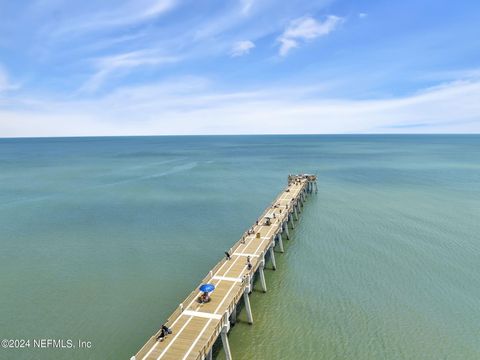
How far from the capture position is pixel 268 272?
37.7 meters

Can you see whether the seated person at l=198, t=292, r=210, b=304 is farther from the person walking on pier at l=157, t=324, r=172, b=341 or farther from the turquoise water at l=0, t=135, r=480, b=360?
the person walking on pier at l=157, t=324, r=172, b=341

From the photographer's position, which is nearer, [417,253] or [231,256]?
[231,256]

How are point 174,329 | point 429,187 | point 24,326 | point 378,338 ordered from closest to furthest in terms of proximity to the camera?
point 174,329, point 378,338, point 24,326, point 429,187

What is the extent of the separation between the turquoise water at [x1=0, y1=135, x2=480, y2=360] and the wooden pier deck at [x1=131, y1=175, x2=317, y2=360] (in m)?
2.71

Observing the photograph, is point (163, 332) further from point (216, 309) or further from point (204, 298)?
point (204, 298)

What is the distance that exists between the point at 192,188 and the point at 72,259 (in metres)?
44.7

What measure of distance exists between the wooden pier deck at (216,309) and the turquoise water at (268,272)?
271 cm

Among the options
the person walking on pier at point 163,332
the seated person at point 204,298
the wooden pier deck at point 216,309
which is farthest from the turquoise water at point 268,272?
the person walking on pier at point 163,332

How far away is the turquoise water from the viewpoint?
26.0 meters

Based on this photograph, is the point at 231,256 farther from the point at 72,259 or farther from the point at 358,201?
the point at 358,201

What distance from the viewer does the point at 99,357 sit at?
78.7 feet

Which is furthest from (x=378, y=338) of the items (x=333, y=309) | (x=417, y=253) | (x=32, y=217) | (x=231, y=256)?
(x=32, y=217)

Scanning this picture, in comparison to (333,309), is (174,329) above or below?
above

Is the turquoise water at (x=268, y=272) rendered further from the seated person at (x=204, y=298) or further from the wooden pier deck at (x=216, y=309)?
the seated person at (x=204, y=298)
